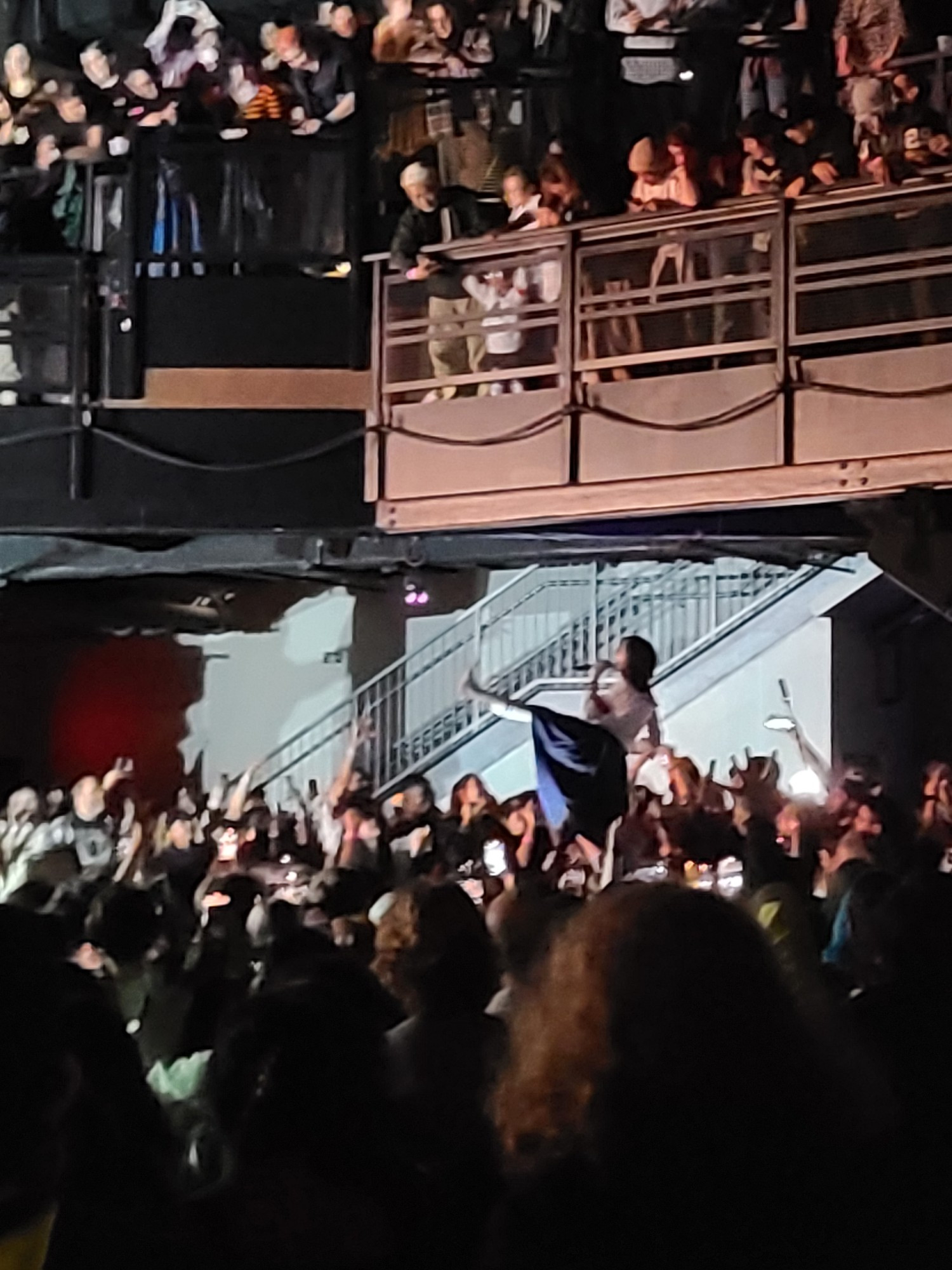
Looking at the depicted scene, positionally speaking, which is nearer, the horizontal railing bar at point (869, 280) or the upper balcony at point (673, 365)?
the horizontal railing bar at point (869, 280)

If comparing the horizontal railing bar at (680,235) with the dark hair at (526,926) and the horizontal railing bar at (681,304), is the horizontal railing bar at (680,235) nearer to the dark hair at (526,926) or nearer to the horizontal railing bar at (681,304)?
the horizontal railing bar at (681,304)

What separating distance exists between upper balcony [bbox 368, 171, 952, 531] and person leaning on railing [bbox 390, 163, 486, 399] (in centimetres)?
2

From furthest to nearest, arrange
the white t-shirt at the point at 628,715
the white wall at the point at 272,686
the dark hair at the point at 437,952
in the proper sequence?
the white wall at the point at 272,686 < the white t-shirt at the point at 628,715 < the dark hair at the point at 437,952

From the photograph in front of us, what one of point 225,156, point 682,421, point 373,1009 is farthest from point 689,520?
point 373,1009

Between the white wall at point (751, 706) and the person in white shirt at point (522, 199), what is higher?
the person in white shirt at point (522, 199)

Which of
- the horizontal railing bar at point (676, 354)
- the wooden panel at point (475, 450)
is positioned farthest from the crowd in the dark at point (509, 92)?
the wooden panel at point (475, 450)

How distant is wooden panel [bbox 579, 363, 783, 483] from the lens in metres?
9.23

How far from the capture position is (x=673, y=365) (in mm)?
9578

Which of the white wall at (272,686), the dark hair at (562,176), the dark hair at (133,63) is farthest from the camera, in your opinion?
the white wall at (272,686)

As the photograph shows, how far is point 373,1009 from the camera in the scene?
115 inches

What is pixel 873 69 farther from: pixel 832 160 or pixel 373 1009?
pixel 373 1009

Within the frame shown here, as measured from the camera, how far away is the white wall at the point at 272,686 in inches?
622

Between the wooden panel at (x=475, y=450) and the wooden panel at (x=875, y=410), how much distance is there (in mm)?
1344

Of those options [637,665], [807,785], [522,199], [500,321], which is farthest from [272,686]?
[522,199]
